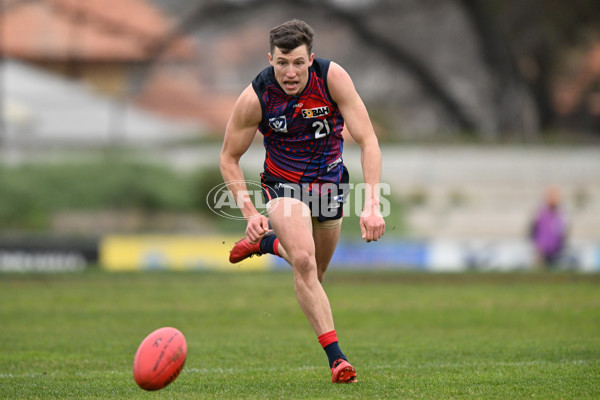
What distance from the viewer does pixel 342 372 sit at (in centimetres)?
664

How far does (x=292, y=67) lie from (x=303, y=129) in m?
0.56

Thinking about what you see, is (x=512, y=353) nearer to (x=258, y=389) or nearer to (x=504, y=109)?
(x=258, y=389)

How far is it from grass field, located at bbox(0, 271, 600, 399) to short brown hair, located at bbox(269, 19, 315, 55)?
97.8 inches

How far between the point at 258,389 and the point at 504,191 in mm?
22273

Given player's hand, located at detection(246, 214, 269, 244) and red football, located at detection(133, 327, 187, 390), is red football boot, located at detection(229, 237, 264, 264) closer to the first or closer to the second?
player's hand, located at detection(246, 214, 269, 244)

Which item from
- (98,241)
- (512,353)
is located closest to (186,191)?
(98,241)

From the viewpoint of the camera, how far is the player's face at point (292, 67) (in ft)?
22.3

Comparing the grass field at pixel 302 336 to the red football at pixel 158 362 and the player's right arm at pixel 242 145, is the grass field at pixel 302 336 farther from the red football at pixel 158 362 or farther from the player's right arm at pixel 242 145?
the player's right arm at pixel 242 145

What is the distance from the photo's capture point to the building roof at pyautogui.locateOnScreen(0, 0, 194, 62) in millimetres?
35594

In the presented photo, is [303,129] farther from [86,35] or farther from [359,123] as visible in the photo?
[86,35]

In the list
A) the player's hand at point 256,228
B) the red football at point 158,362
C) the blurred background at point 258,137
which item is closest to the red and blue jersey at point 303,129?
the player's hand at point 256,228

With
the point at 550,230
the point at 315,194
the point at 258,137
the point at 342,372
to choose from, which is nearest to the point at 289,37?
the point at 315,194

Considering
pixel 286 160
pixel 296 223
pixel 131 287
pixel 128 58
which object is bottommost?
pixel 131 287

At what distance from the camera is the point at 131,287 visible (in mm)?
→ 16672
